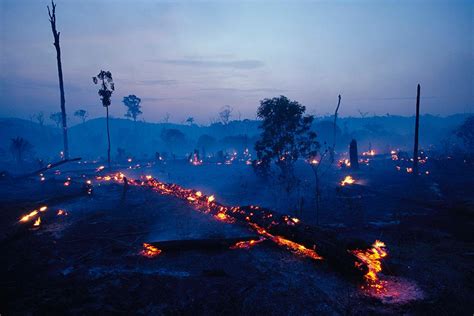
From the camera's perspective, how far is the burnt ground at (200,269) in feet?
24.3

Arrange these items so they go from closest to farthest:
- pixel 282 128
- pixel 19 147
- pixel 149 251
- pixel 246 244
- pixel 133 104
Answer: pixel 149 251
pixel 246 244
pixel 282 128
pixel 19 147
pixel 133 104

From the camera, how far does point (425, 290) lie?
8.09m

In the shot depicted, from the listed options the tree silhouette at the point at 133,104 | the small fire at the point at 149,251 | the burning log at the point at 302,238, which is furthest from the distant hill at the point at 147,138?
the small fire at the point at 149,251

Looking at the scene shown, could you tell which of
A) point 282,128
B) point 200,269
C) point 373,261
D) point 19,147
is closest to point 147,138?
point 19,147

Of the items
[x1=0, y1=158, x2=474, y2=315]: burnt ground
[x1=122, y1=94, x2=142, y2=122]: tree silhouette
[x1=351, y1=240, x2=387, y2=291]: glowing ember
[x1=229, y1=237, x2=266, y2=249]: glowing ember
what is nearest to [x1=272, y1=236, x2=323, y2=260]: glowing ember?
[x1=0, y1=158, x2=474, y2=315]: burnt ground

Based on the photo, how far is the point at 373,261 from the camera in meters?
10.1

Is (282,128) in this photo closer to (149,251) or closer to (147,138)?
(149,251)

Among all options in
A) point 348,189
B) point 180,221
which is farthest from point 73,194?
point 348,189

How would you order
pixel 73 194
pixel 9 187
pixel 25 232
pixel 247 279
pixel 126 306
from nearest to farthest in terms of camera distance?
pixel 126 306 < pixel 247 279 < pixel 25 232 < pixel 73 194 < pixel 9 187

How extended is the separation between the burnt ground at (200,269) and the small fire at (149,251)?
22 centimetres

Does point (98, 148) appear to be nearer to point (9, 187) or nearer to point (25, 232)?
point (9, 187)

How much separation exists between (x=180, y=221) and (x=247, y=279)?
24.1 ft

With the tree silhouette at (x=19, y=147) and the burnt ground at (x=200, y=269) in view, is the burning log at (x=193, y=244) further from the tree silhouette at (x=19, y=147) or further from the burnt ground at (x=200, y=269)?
the tree silhouette at (x=19, y=147)

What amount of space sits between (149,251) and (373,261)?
8.17m
